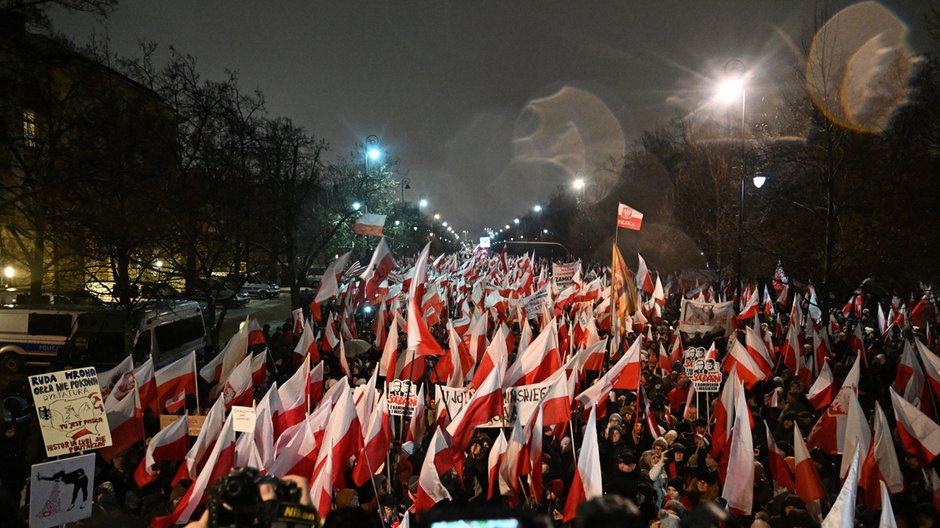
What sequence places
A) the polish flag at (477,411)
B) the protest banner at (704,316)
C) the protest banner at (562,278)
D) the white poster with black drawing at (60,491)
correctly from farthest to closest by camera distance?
the protest banner at (562,278) → the protest banner at (704,316) → the polish flag at (477,411) → the white poster with black drawing at (60,491)

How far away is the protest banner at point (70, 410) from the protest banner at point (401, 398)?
12.4 feet

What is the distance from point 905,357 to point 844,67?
11925mm

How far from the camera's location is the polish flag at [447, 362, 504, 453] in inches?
299

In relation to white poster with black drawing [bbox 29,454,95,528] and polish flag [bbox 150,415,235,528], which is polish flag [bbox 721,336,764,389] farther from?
white poster with black drawing [bbox 29,454,95,528]

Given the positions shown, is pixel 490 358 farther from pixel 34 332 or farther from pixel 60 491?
pixel 34 332

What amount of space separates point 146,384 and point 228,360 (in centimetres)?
242

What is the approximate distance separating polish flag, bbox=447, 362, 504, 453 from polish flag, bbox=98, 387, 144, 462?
478cm

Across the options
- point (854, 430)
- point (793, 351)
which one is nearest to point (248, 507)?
point (854, 430)

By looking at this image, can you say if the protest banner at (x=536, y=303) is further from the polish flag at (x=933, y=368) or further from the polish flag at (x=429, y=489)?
the polish flag at (x=429, y=489)

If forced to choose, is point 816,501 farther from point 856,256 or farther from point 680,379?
point 856,256

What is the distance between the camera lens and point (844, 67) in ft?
59.4

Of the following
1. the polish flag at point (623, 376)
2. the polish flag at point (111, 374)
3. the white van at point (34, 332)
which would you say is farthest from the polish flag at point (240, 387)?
the white van at point (34, 332)

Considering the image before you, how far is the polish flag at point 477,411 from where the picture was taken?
7.60 meters

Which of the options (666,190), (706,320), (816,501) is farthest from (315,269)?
(816,501)
